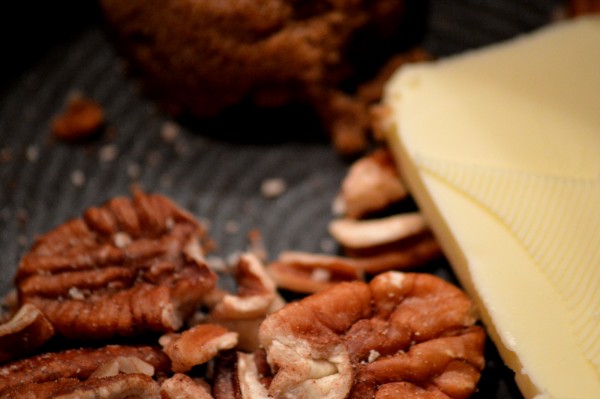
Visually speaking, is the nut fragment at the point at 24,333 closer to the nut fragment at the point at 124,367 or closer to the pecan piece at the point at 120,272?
the pecan piece at the point at 120,272

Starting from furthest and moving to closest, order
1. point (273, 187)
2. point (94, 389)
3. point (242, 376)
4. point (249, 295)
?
point (273, 187), point (249, 295), point (242, 376), point (94, 389)

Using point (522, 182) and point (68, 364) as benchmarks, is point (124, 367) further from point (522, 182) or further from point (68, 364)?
point (522, 182)

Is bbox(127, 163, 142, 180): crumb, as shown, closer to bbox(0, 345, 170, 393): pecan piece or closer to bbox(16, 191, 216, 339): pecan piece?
bbox(16, 191, 216, 339): pecan piece

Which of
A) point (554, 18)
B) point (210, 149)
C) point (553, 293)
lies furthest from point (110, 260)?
point (554, 18)

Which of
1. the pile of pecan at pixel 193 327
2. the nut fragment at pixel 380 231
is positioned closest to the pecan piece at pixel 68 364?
the pile of pecan at pixel 193 327

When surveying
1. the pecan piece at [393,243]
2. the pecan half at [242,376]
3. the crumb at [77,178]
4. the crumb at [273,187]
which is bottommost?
the pecan piece at [393,243]

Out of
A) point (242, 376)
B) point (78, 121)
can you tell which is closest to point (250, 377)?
point (242, 376)

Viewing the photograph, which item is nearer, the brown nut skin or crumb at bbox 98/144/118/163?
the brown nut skin

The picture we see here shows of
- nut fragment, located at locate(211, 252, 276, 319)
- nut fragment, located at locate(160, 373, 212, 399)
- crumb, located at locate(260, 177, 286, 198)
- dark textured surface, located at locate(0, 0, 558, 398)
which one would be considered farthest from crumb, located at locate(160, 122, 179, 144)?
nut fragment, located at locate(160, 373, 212, 399)
